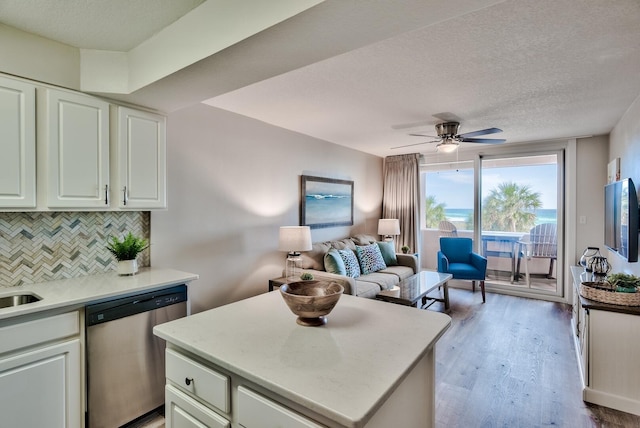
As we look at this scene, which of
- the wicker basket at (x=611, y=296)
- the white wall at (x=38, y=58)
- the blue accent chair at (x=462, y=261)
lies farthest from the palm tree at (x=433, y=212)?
the white wall at (x=38, y=58)

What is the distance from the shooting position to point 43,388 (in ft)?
5.64

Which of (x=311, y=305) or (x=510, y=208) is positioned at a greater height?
(x=510, y=208)

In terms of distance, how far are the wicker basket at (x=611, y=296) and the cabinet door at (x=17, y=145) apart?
152 inches

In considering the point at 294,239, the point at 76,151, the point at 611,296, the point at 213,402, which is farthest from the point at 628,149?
the point at 76,151

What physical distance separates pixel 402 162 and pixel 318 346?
17.1 ft

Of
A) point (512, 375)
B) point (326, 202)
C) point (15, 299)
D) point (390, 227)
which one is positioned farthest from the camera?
point (390, 227)

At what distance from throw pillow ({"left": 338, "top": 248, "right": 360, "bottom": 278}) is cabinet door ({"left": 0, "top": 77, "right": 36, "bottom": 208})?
306 cm

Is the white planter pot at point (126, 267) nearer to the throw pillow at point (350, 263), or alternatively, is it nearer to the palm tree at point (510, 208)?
the throw pillow at point (350, 263)

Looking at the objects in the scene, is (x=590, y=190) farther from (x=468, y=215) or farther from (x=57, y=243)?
(x=57, y=243)

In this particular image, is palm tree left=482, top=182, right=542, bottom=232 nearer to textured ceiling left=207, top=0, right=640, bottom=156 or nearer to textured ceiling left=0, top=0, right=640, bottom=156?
textured ceiling left=207, top=0, right=640, bottom=156

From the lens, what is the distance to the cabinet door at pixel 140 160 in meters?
2.28

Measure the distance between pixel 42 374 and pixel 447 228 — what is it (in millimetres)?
5674

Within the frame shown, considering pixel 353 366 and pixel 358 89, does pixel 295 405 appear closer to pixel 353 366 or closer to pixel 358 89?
pixel 353 366

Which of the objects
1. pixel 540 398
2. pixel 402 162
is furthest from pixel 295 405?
pixel 402 162
